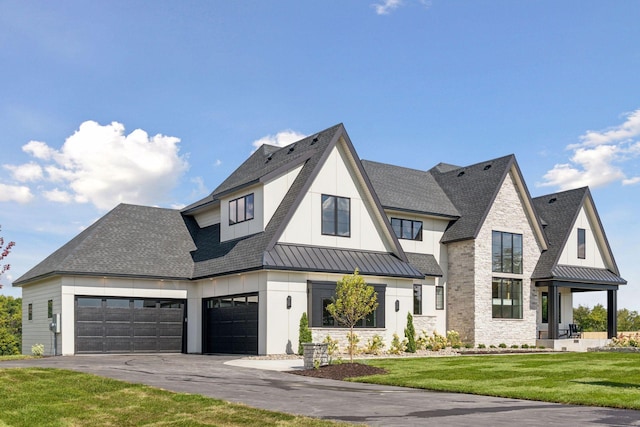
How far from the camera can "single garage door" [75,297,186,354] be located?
31.9 m

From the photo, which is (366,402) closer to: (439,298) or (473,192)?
(439,298)

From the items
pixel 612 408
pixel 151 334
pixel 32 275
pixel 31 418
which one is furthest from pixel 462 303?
pixel 31 418

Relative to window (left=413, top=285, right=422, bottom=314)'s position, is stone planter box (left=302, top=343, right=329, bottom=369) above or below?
below

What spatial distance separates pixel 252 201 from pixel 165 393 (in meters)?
17.5

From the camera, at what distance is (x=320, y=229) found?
32.0 meters

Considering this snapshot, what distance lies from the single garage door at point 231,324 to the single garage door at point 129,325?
1.44 metres

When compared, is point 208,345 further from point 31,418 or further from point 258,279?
point 31,418

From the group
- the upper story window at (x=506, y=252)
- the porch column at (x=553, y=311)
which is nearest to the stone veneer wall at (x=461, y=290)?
the upper story window at (x=506, y=252)

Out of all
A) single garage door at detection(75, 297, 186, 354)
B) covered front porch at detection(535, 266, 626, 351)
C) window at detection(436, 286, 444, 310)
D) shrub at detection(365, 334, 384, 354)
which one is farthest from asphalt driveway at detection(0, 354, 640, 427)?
covered front porch at detection(535, 266, 626, 351)

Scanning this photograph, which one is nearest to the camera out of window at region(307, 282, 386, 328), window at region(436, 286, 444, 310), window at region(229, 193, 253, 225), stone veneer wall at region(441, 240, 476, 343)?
window at region(307, 282, 386, 328)

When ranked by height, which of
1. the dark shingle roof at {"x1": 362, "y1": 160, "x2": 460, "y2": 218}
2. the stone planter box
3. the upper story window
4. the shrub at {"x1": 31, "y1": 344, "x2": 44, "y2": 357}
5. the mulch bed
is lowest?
the shrub at {"x1": 31, "y1": 344, "x2": 44, "y2": 357}

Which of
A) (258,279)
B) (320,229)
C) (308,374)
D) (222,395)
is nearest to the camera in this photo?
(222,395)

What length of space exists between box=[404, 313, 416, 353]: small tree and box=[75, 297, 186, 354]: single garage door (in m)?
10.8

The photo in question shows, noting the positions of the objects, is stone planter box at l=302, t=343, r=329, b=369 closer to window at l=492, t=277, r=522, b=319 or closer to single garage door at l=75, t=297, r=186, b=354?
single garage door at l=75, t=297, r=186, b=354
